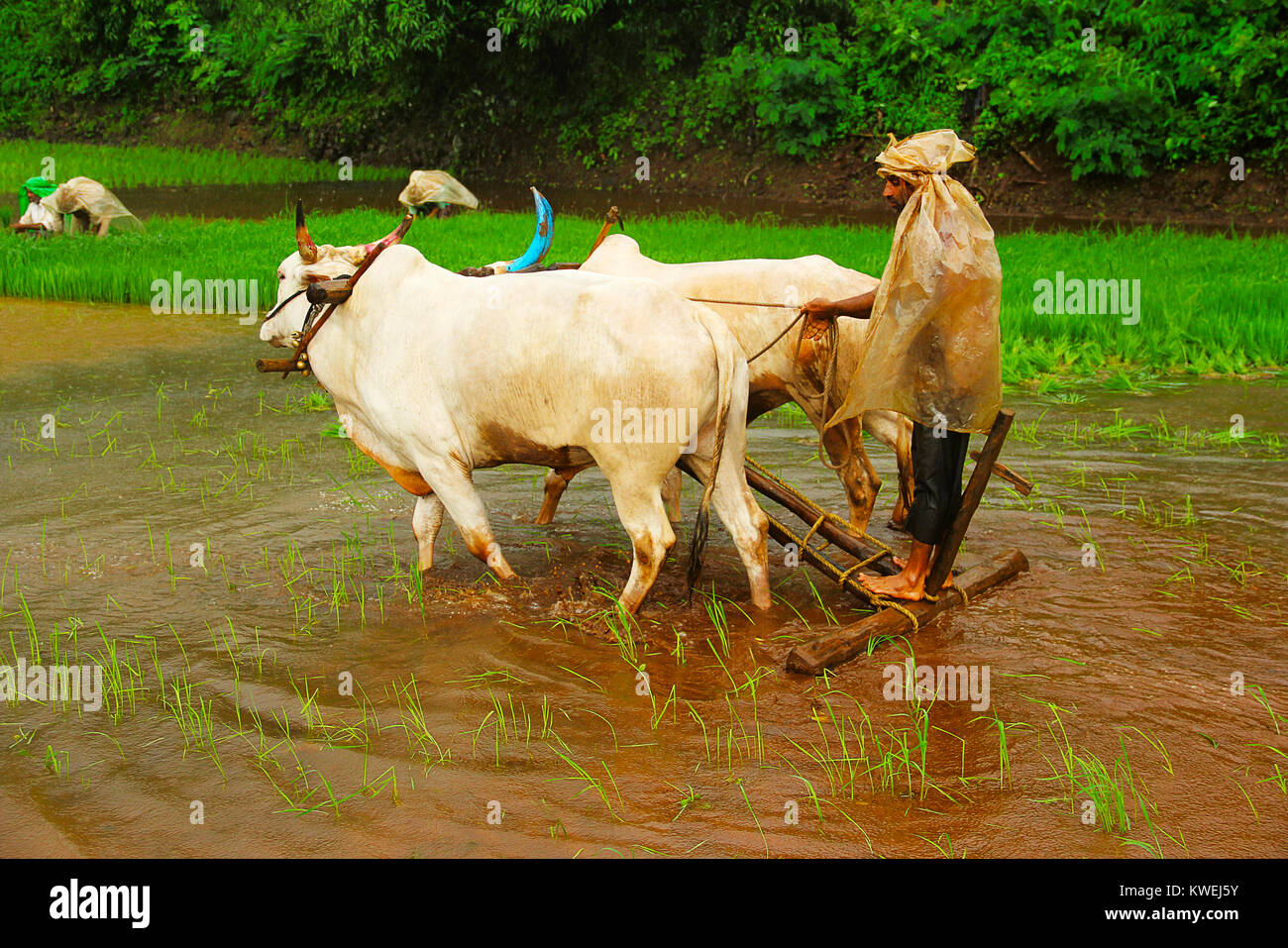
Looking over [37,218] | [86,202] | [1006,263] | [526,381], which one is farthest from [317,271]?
[37,218]

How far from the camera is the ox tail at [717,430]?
4367 mm

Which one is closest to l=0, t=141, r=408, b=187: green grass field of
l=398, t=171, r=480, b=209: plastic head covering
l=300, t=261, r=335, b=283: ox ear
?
l=398, t=171, r=480, b=209: plastic head covering

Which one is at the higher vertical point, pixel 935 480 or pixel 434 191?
pixel 434 191

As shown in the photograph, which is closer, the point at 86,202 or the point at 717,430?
the point at 717,430

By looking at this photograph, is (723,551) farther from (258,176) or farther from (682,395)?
(258,176)

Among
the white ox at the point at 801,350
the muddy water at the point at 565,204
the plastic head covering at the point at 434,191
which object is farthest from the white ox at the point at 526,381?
the plastic head covering at the point at 434,191

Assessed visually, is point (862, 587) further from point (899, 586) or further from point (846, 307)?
point (846, 307)

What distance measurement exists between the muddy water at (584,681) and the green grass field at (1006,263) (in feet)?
6.66

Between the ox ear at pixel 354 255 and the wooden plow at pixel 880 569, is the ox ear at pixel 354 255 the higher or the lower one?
the higher one

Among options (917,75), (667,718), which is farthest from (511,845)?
(917,75)

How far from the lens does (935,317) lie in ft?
13.4

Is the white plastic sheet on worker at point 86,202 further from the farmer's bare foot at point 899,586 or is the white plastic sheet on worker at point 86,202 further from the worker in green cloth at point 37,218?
the farmer's bare foot at point 899,586

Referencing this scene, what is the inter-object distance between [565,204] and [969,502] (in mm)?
15678

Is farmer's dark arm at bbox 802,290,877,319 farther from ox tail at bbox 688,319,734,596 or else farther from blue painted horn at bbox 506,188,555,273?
blue painted horn at bbox 506,188,555,273
